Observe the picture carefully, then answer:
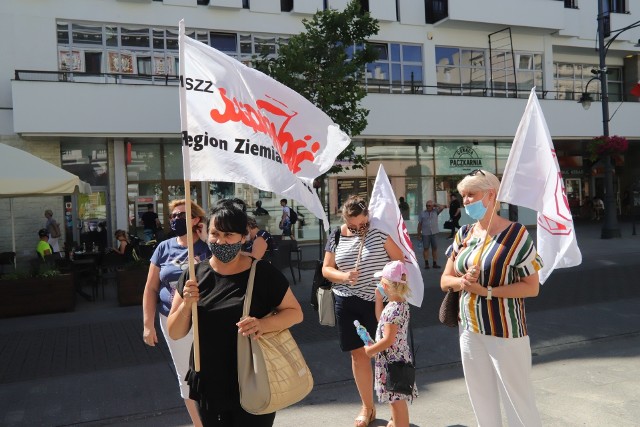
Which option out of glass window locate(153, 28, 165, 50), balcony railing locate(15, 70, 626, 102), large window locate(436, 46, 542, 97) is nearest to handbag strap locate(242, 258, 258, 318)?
balcony railing locate(15, 70, 626, 102)

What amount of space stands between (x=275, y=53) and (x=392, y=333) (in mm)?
17409

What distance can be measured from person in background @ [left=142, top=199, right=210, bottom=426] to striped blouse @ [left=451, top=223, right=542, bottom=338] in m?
1.95

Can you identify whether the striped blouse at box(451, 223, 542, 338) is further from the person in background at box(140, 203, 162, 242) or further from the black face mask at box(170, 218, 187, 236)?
the person in background at box(140, 203, 162, 242)

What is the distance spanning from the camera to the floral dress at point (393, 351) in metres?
4.09

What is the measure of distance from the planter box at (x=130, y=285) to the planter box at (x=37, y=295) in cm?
82

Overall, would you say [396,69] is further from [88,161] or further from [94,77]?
[88,161]

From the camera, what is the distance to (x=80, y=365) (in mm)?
6766

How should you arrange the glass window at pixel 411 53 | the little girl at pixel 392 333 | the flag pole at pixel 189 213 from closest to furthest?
the flag pole at pixel 189 213 → the little girl at pixel 392 333 → the glass window at pixel 411 53

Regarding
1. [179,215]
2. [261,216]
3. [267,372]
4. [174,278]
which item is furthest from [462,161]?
[267,372]

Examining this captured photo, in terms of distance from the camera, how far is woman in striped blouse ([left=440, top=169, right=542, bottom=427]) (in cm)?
347

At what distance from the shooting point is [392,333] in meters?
4.05

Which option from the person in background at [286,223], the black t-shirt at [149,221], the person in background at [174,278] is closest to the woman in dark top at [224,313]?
the person in background at [174,278]

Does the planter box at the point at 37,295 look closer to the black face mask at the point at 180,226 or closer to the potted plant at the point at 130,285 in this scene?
the potted plant at the point at 130,285

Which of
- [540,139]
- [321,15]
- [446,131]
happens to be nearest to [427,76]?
[446,131]
